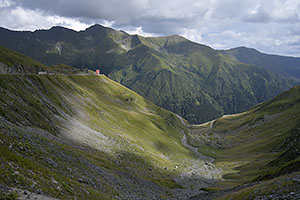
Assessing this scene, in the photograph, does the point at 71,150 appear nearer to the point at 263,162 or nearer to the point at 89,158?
the point at 89,158

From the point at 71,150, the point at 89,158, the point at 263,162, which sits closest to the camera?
the point at 71,150

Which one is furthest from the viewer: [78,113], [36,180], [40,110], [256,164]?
[256,164]

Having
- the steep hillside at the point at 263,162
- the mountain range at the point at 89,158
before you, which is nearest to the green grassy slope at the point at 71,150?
the mountain range at the point at 89,158

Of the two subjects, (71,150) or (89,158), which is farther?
(89,158)

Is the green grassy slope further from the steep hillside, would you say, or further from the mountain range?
the steep hillside

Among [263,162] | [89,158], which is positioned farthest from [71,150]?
[263,162]

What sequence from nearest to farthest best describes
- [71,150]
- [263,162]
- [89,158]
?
[71,150], [89,158], [263,162]

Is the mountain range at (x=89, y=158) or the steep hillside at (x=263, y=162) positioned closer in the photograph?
the mountain range at (x=89, y=158)

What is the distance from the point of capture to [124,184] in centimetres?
4831

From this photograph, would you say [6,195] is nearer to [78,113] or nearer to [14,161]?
[14,161]

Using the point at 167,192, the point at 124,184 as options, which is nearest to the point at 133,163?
the point at 167,192

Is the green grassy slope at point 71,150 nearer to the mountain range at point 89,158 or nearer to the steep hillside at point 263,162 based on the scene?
the mountain range at point 89,158

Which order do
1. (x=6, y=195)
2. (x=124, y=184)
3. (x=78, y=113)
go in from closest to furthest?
(x=6, y=195) → (x=124, y=184) → (x=78, y=113)

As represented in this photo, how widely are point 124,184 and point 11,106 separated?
34627 millimetres
